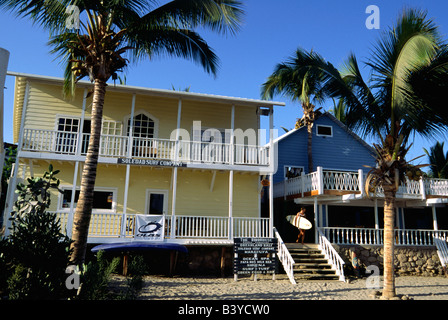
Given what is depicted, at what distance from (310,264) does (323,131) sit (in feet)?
30.7

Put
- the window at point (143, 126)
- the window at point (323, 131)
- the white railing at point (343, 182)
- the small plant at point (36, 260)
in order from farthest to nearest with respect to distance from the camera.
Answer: the window at point (323, 131) → the window at point (143, 126) → the white railing at point (343, 182) → the small plant at point (36, 260)

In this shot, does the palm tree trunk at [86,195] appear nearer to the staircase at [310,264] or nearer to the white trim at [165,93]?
the white trim at [165,93]

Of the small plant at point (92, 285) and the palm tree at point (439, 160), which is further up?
the palm tree at point (439, 160)

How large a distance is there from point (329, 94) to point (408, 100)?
200 cm

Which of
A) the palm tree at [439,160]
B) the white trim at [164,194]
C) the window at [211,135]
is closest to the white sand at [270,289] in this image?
the white trim at [164,194]

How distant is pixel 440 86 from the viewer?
866cm

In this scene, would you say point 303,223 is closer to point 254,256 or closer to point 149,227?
point 254,256

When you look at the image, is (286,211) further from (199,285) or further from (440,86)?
(440,86)

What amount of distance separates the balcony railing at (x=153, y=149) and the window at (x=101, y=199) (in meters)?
1.62

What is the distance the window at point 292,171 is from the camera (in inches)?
743

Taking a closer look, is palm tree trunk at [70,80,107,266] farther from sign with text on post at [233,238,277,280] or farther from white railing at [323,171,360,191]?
white railing at [323,171,360,191]

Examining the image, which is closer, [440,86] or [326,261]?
[440,86]

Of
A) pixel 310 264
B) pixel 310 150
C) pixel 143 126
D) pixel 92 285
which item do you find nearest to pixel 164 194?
pixel 143 126
